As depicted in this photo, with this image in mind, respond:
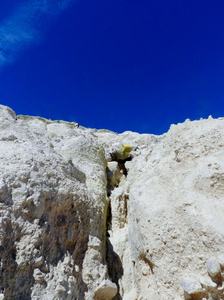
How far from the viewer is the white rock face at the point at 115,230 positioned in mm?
4027

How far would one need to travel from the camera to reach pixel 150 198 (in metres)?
6.02

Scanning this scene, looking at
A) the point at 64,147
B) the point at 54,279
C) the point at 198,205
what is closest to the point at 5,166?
the point at 54,279

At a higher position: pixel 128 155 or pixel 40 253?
pixel 128 155

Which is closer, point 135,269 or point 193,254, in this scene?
point 193,254

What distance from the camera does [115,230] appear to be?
7098mm

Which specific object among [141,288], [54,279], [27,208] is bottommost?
[141,288]

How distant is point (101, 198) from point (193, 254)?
3569mm

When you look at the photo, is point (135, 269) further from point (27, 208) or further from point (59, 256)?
point (27, 208)

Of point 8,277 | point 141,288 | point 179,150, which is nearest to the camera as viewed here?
point 8,277

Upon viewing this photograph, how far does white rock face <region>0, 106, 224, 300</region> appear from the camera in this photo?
403 cm

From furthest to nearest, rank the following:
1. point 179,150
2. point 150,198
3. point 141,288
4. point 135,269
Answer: point 179,150 → point 150,198 → point 135,269 → point 141,288

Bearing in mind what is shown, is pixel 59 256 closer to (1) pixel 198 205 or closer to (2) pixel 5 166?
(2) pixel 5 166

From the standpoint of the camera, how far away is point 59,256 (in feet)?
15.2

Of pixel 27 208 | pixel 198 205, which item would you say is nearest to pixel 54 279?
pixel 27 208
